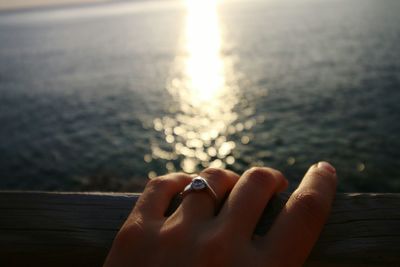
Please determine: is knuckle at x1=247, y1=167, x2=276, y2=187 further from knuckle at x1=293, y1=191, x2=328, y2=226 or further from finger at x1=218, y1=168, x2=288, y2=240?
knuckle at x1=293, y1=191, x2=328, y2=226

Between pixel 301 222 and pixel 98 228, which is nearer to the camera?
pixel 301 222

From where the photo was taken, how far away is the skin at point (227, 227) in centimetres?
133

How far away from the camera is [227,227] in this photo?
139 centimetres

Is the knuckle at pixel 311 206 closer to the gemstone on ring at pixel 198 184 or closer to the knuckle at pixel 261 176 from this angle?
the knuckle at pixel 261 176

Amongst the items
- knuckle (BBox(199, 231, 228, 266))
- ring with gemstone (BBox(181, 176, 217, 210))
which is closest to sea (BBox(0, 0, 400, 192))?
ring with gemstone (BBox(181, 176, 217, 210))

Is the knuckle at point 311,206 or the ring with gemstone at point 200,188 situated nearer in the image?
the knuckle at point 311,206

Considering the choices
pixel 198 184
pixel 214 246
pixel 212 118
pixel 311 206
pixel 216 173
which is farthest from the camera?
pixel 212 118

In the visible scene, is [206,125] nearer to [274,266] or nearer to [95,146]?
[95,146]

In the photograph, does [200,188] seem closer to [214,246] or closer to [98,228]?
[214,246]

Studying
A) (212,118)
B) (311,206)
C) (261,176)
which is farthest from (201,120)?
(311,206)

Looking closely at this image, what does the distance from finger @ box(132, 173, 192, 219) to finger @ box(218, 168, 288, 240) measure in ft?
0.90

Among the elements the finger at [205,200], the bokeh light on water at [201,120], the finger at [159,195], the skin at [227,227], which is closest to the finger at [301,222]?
the skin at [227,227]

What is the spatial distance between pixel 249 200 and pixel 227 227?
0.54 ft

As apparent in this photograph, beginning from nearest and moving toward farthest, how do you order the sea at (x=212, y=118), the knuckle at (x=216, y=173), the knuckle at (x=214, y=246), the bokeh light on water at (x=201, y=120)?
the knuckle at (x=214, y=246) → the knuckle at (x=216, y=173) → the sea at (x=212, y=118) → the bokeh light on water at (x=201, y=120)
